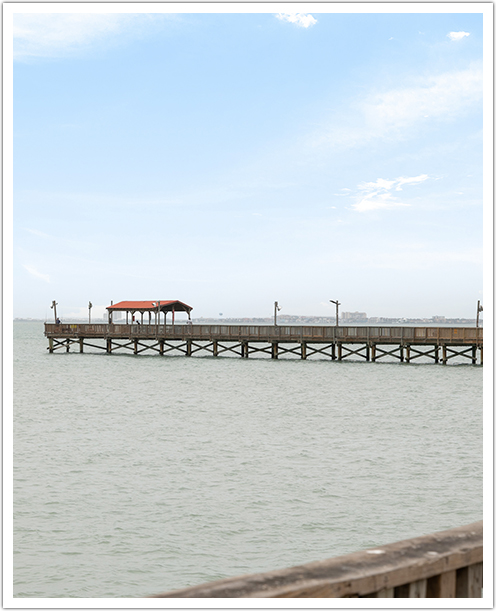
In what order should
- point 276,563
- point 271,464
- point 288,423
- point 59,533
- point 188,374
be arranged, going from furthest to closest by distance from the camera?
point 188,374 → point 288,423 → point 271,464 → point 59,533 → point 276,563

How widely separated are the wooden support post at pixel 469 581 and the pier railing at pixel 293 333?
4518cm

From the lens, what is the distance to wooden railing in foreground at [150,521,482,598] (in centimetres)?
263

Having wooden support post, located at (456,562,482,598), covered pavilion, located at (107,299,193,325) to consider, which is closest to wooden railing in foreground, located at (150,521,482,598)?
wooden support post, located at (456,562,482,598)

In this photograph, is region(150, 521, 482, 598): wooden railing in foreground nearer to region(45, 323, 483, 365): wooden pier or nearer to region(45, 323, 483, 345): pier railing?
region(45, 323, 483, 365): wooden pier

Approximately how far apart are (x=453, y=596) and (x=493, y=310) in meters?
1.87

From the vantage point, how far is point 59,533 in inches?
449

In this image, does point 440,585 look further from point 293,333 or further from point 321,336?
point 293,333

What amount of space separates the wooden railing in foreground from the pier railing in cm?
4525

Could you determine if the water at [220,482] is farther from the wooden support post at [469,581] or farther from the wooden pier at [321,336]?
the wooden pier at [321,336]

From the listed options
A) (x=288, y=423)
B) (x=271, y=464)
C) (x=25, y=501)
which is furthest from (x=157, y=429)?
(x=25, y=501)

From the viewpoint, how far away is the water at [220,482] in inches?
409

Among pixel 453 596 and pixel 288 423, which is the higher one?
pixel 453 596

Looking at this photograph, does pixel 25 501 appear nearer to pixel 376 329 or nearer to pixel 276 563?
pixel 276 563

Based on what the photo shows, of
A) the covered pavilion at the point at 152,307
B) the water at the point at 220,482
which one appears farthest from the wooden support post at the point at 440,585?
the covered pavilion at the point at 152,307
